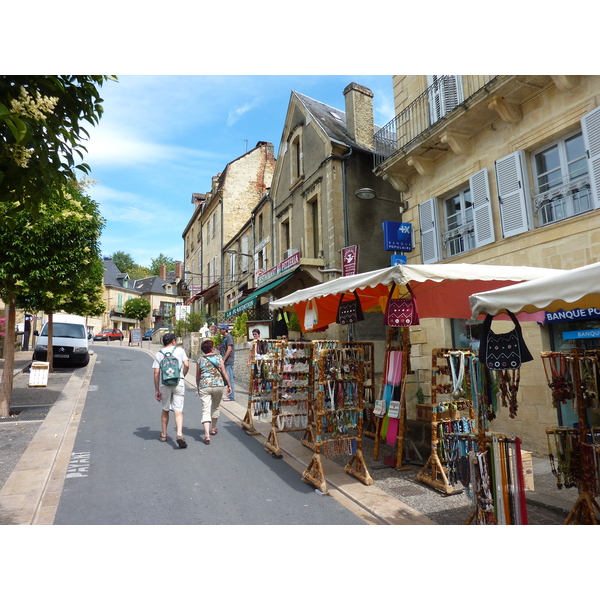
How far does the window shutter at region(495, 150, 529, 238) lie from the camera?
7176mm

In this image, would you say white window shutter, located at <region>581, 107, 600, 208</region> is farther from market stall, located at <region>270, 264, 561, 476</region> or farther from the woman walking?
the woman walking

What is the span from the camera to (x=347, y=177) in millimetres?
13805

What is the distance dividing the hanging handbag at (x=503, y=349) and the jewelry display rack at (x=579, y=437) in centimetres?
70

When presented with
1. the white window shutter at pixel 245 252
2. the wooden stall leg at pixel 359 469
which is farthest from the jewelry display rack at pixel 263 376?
the white window shutter at pixel 245 252

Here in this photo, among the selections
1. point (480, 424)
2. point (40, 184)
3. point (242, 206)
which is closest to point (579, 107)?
point (480, 424)

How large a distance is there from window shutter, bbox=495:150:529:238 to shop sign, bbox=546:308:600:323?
1.49 metres

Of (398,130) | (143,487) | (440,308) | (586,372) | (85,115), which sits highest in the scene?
(398,130)

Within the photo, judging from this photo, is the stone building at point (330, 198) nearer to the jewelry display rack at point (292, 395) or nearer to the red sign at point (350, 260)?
the red sign at point (350, 260)

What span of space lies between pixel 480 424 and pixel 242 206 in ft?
81.3

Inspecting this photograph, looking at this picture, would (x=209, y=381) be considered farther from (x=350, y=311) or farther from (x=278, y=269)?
(x=278, y=269)

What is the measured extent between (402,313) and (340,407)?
1396 millimetres

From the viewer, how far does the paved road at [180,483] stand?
13.6ft

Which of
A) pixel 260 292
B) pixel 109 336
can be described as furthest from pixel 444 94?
pixel 109 336

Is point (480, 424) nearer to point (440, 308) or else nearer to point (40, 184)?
point (440, 308)
